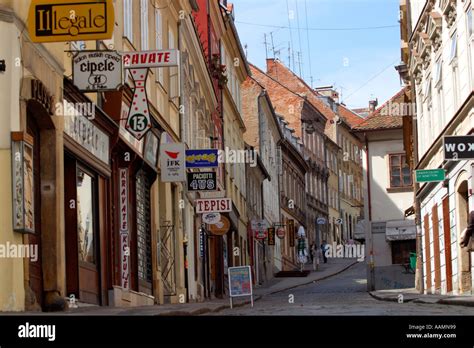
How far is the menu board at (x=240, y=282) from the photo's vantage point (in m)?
24.5

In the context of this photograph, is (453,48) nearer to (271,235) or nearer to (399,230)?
(399,230)

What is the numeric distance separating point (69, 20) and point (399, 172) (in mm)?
35551

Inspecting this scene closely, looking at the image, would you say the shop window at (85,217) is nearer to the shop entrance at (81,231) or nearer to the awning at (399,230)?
the shop entrance at (81,231)

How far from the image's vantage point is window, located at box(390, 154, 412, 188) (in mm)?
47719

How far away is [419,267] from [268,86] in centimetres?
4427

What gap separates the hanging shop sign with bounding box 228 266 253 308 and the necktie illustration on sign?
20.5 feet

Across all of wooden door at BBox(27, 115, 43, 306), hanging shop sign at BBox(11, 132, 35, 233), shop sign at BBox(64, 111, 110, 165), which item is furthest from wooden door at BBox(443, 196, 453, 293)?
hanging shop sign at BBox(11, 132, 35, 233)

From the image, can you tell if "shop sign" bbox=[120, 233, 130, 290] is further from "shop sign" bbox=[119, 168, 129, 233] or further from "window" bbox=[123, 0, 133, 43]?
"window" bbox=[123, 0, 133, 43]

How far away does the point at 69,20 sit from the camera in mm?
13727

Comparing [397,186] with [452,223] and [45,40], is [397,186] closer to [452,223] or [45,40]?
[452,223]

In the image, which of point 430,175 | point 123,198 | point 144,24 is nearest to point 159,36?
point 144,24

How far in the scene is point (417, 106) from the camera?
35875 mm

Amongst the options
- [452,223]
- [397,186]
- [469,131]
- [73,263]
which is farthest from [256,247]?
[73,263]

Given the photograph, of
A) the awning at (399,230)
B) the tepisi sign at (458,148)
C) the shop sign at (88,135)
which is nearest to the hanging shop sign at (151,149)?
the shop sign at (88,135)
